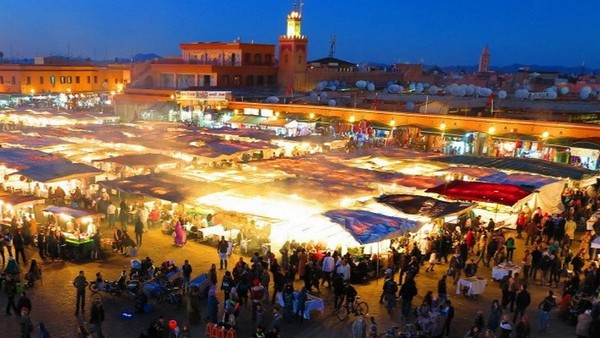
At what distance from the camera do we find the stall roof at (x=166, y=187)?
15.4 metres

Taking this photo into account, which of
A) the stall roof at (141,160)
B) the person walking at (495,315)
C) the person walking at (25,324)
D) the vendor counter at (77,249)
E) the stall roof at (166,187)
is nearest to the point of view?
the person walking at (25,324)

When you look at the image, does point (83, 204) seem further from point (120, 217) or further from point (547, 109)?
point (547, 109)

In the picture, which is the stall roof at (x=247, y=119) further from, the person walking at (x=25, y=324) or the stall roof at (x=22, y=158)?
the person walking at (x=25, y=324)

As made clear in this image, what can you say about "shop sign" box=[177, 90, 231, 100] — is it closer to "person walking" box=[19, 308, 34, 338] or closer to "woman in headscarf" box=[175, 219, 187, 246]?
"woman in headscarf" box=[175, 219, 187, 246]

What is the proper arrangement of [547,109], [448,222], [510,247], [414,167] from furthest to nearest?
1. [547,109]
2. [414,167]
3. [448,222]
4. [510,247]

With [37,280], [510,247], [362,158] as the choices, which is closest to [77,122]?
[362,158]

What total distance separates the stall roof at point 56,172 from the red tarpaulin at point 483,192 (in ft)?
36.8

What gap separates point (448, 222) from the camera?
16.1 metres

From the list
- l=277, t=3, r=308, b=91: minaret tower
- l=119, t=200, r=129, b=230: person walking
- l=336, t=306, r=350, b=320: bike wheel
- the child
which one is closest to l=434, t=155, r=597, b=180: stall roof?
the child

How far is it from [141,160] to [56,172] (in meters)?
3.26

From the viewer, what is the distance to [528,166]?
19391mm

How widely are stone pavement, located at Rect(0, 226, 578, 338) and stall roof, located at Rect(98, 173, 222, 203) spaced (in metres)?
1.82

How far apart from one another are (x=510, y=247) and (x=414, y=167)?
257 inches

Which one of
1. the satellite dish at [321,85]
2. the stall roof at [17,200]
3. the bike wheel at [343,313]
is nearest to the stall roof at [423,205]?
the bike wheel at [343,313]
